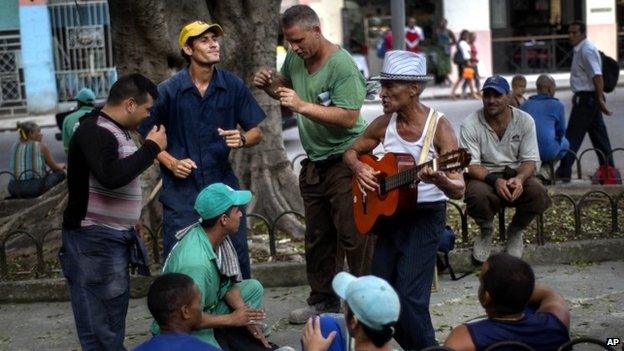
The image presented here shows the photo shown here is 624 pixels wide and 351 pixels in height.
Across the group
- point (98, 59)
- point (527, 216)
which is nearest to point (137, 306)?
point (527, 216)

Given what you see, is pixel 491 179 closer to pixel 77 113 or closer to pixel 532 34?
pixel 77 113

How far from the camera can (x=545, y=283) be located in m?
8.30

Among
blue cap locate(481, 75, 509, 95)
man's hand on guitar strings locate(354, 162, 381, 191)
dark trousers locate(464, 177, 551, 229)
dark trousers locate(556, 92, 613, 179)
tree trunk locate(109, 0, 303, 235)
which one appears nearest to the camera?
man's hand on guitar strings locate(354, 162, 381, 191)

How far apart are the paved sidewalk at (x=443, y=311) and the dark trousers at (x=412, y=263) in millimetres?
1034

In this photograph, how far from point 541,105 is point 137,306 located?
172 inches

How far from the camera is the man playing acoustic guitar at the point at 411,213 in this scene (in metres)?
6.10

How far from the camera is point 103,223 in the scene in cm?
602

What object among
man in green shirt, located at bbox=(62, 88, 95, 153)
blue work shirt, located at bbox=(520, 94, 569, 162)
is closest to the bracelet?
blue work shirt, located at bbox=(520, 94, 569, 162)

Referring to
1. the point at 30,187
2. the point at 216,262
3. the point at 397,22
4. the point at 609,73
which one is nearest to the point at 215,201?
the point at 216,262

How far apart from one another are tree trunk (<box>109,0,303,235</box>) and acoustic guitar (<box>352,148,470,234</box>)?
3272 millimetres

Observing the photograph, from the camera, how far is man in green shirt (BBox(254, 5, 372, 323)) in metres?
6.98

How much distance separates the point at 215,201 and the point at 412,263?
3.45ft

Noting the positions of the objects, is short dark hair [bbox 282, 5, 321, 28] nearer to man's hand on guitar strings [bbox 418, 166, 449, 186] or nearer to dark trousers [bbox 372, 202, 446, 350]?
dark trousers [bbox 372, 202, 446, 350]

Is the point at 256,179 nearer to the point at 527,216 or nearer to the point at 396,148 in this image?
the point at 527,216
